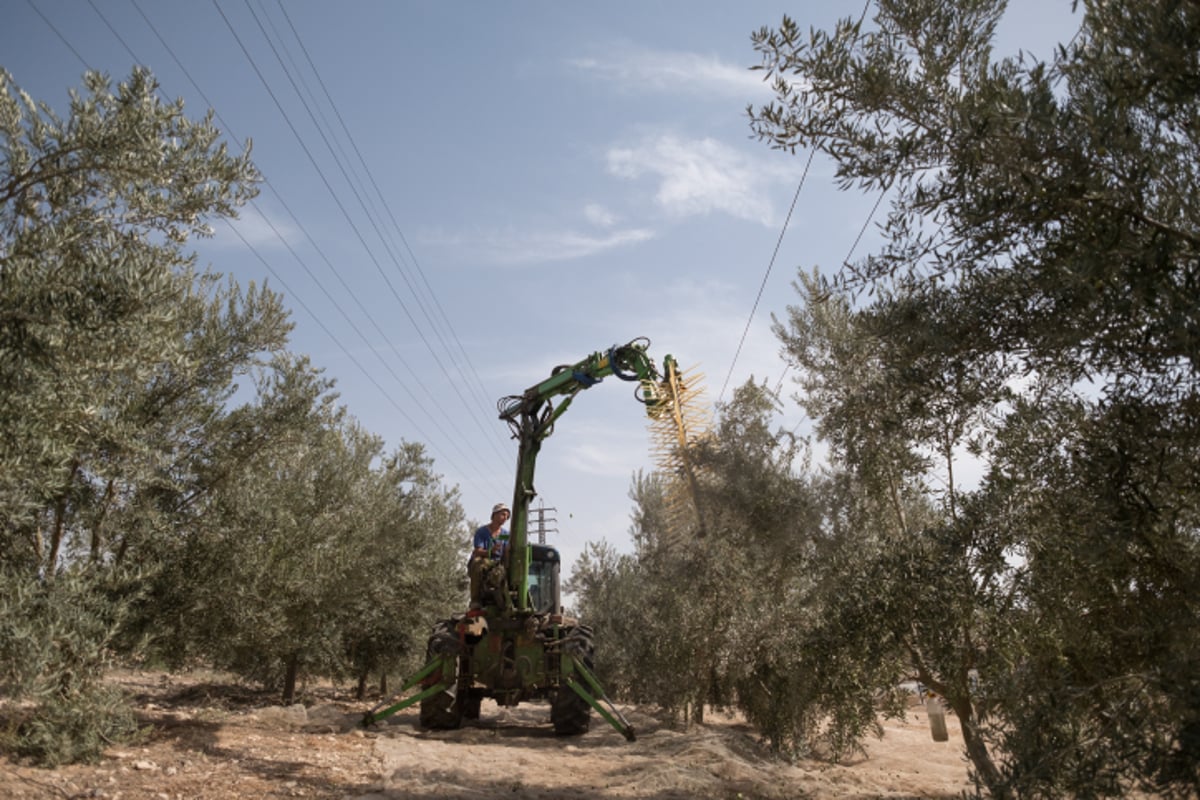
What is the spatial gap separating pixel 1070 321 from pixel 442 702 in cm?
1253

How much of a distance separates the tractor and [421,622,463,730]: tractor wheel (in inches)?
0.7

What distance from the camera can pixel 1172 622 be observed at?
187 inches

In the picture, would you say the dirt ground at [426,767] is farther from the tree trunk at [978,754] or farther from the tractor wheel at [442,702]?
the tree trunk at [978,754]

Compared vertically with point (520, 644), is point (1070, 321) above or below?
above

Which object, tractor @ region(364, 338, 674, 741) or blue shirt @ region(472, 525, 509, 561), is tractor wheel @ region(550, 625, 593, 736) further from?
blue shirt @ region(472, 525, 509, 561)

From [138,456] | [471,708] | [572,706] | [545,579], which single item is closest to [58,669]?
[138,456]

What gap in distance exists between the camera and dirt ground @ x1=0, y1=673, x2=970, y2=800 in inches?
324

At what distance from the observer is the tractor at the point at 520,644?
1312 centimetres

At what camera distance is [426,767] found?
395 inches

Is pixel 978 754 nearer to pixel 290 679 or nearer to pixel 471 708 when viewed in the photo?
pixel 471 708

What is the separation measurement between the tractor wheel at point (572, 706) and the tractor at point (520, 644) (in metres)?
0.02

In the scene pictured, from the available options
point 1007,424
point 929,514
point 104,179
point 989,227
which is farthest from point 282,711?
point 989,227

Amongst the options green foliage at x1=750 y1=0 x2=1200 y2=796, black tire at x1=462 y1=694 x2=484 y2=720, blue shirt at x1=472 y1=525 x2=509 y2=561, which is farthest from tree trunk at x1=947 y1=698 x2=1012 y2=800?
black tire at x1=462 y1=694 x2=484 y2=720

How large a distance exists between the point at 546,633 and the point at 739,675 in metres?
3.66
